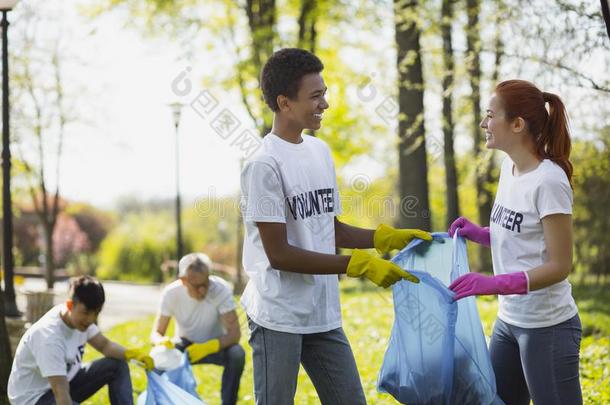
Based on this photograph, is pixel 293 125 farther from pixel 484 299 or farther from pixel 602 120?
pixel 484 299

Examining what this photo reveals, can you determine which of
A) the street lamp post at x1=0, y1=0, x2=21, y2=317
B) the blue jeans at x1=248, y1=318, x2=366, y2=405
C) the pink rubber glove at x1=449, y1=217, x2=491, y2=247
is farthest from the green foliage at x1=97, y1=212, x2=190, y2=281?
the blue jeans at x1=248, y1=318, x2=366, y2=405

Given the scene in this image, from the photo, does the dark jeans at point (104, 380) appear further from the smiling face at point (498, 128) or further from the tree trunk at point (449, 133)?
the tree trunk at point (449, 133)

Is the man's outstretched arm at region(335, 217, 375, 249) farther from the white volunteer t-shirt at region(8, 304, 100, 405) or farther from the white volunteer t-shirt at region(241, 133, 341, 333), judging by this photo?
the white volunteer t-shirt at region(8, 304, 100, 405)

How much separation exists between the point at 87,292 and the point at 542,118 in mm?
2446

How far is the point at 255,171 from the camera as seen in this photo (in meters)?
2.57

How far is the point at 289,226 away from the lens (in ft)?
8.72

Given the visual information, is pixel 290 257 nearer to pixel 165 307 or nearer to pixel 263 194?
pixel 263 194

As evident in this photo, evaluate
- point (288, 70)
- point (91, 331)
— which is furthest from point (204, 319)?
point (288, 70)

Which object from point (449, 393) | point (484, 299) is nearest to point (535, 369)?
point (449, 393)

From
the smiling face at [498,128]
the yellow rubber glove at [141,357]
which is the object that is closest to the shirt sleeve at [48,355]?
the yellow rubber glove at [141,357]

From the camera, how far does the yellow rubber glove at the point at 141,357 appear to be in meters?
4.42

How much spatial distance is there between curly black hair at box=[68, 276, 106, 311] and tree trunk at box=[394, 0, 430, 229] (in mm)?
5665

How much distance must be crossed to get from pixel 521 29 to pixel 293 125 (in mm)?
6030

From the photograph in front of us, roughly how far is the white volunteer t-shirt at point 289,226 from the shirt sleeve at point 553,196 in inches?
28.5
